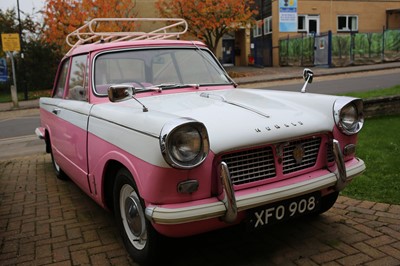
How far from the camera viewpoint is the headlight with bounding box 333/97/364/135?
3.11 metres

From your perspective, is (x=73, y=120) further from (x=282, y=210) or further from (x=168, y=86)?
(x=282, y=210)

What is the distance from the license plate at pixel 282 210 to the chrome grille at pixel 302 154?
218mm

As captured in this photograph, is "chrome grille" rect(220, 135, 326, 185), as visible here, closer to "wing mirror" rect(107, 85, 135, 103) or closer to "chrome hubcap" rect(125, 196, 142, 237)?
"chrome hubcap" rect(125, 196, 142, 237)

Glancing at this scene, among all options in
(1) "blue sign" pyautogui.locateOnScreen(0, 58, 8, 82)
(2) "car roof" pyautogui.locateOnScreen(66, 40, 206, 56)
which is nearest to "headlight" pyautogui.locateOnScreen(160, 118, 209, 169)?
(2) "car roof" pyautogui.locateOnScreen(66, 40, 206, 56)

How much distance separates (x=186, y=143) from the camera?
8.09ft

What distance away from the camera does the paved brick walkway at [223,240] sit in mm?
2998

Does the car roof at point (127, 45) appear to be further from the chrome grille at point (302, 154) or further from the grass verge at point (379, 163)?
the grass verge at point (379, 163)

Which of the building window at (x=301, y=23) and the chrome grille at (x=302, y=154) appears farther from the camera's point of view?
the building window at (x=301, y=23)

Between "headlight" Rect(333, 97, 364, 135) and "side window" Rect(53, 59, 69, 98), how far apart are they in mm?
3182

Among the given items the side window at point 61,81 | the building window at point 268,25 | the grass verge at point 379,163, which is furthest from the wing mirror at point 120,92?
the building window at point 268,25

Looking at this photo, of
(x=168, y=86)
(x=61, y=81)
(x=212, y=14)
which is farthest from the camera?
(x=212, y=14)

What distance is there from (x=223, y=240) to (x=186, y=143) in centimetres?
125

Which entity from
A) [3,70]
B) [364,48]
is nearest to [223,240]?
[364,48]

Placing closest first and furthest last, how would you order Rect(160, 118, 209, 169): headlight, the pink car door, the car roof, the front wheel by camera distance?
Rect(160, 118, 209, 169): headlight
the front wheel
the pink car door
the car roof
